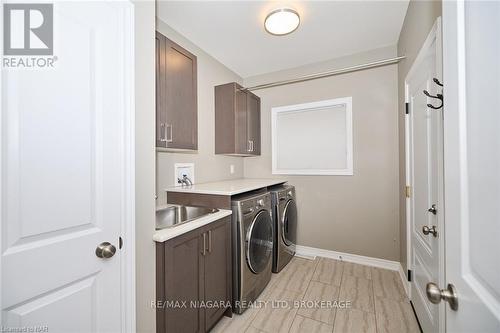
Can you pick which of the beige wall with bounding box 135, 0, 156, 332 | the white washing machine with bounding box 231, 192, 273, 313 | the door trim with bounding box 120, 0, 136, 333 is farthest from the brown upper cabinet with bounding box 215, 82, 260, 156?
the door trim with bounding box 120, 0, 136, 333

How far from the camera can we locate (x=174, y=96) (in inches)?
69.5

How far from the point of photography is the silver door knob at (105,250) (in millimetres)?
923

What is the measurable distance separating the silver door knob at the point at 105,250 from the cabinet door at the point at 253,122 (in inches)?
84.1

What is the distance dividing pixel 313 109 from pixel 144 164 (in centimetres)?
239

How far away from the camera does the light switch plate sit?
2176 millimetres

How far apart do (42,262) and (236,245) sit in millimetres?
1155

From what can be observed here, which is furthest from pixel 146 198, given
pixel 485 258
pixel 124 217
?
pixel 485 258

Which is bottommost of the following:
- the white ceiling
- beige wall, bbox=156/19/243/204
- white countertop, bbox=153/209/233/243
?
white countertop, bbox=153/209/233/243

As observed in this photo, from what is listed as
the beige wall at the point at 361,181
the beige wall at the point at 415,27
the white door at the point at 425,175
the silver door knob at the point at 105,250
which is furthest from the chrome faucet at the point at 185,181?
the beige wall at the point at 415,27

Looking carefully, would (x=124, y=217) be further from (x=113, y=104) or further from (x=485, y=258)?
(x=485, y=258)

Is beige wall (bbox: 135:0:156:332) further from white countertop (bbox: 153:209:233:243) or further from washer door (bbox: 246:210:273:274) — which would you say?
washer door (bbox: 246:210:273:274)

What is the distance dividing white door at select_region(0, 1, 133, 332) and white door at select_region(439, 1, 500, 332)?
1.23m

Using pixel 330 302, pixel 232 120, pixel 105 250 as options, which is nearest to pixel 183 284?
pixel 105 250

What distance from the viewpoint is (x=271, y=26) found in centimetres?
192
